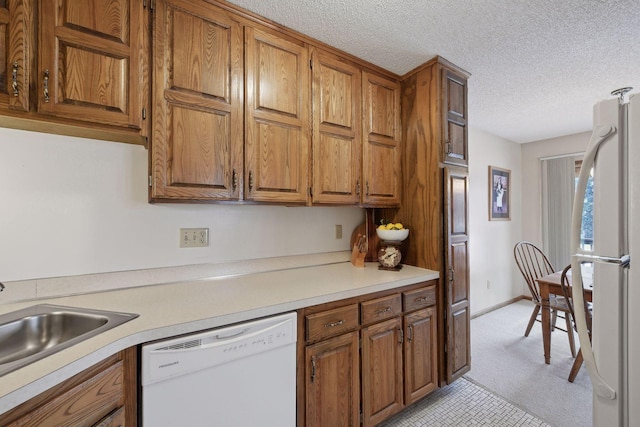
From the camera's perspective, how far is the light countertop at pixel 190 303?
2.39ft

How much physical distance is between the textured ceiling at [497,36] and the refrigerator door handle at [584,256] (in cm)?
89

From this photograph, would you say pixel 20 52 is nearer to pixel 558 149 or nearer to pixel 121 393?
pixel 121 393

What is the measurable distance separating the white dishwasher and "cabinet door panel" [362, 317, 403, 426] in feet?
1.51

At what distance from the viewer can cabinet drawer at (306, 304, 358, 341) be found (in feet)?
4.39

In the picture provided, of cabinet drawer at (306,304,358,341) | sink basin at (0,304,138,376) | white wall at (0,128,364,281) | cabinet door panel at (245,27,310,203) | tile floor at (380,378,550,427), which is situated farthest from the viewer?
tile floor at (380,378,550,427)

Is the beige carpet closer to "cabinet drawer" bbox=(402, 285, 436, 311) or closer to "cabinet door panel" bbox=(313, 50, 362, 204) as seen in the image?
"cabinet drawer" bbox=(402, 285, 436, 311)

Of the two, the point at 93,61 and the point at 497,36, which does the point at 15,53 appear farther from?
the point at 497,36

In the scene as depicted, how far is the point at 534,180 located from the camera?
13.0ft

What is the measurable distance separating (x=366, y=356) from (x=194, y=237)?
1208 millimetres

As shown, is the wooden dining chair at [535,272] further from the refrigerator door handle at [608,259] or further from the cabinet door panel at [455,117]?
the refrigerator door handle at [608,259]

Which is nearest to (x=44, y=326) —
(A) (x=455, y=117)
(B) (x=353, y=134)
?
(B) (x=353, y=134)

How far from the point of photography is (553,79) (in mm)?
2166

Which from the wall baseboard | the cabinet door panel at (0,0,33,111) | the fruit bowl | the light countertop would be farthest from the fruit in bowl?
the wall baseboard

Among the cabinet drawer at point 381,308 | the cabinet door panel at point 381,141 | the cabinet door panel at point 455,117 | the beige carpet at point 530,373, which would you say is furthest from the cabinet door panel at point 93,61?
the beige carpet at point 530,373
